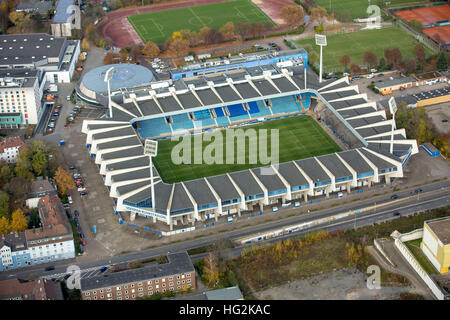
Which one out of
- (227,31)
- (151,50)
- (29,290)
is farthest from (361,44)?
(29,290)

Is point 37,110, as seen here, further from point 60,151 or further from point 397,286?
point 397,286

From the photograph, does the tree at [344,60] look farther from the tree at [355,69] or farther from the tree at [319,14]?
the tree at [319,14]

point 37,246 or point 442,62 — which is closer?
point 37,246

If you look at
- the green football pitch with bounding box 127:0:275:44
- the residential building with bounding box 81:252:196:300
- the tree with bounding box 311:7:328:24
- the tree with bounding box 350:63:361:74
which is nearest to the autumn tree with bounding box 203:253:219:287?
the residential building with bounding box 81:252:196:300

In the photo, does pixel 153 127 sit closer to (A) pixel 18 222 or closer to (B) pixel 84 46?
(A) pixel 18 222

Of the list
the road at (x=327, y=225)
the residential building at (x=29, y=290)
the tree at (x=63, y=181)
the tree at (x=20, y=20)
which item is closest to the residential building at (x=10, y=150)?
the tree at (x=63, y=181)
